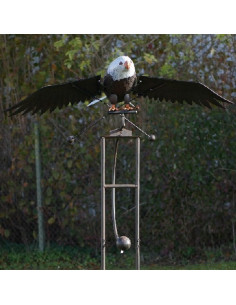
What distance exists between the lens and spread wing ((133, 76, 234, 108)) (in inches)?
159

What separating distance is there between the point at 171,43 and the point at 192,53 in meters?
0.20

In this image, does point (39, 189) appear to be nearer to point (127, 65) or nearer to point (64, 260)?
point (64, 260)

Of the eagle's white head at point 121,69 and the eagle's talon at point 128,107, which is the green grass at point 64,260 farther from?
the eagle's white head at point 121,69

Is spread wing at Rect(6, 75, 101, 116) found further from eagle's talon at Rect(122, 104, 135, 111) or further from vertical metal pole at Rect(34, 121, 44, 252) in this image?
vertical metal pole at Rect(34, 121, 44, 252)

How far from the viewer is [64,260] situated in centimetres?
582

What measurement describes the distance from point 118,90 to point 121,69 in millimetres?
132

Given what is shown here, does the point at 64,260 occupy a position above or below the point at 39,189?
below

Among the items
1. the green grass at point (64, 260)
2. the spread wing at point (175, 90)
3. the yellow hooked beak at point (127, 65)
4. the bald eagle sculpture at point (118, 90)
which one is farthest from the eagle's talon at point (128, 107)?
the green grass at point (64, 260)

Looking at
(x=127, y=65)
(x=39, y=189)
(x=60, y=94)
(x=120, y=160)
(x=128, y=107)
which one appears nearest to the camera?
(x=127, y=65)

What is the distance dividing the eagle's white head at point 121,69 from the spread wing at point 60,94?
0.62 feet

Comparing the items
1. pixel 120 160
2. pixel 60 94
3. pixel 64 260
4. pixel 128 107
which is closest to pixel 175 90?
pixel 128 107

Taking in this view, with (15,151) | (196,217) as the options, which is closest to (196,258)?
(196,217)

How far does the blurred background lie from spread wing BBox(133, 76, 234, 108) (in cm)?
138

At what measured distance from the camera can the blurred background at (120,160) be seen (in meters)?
5.58
